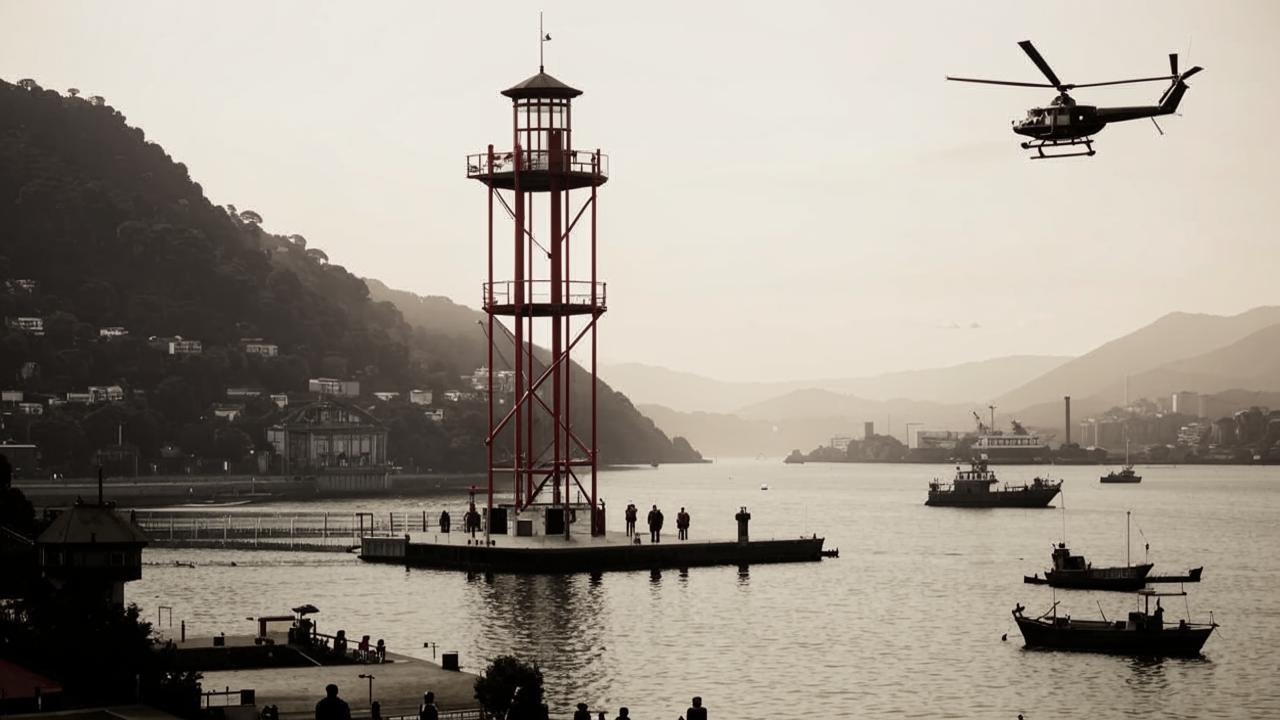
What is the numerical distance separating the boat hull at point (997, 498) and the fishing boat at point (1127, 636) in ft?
372

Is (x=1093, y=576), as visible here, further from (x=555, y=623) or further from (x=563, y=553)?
(x=555, y=623)

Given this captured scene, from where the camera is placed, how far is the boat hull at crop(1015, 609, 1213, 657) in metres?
58.8

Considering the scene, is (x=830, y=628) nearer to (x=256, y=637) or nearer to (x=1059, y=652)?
(x=1059, y=652)

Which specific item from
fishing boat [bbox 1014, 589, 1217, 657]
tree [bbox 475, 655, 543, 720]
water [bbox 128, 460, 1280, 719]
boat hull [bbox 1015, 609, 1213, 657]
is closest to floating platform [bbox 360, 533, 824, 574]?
water [bbox 128, 460, 1280, 719]

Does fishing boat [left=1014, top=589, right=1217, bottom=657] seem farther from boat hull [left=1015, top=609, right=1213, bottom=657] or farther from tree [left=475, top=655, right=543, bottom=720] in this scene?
tree [left=475, top=655, right=543, bottom=720]

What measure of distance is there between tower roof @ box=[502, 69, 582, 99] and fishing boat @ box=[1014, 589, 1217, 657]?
3609cm

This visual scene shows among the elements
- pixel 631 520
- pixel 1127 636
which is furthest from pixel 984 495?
pixel 1127 636

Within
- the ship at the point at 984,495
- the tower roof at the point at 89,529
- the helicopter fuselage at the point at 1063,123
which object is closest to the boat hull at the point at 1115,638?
the helicopter fuselage at the point at 1063,123

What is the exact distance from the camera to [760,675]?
53625 mm

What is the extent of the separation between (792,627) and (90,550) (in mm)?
25599

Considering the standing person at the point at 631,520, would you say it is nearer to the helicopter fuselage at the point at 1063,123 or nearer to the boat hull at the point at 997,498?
the helicopter fuselage at the point at 1063,123

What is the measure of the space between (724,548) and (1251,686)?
32143 millimetres

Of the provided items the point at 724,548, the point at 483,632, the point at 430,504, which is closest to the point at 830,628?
the point at 483,632

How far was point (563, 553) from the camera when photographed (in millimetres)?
76750
